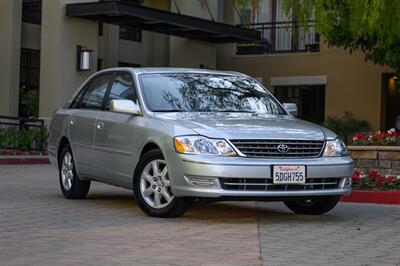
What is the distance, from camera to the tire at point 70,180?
1055cm

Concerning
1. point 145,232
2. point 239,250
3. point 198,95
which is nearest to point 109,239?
Answer: point 145,232

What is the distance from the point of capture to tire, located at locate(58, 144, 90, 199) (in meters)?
10.6

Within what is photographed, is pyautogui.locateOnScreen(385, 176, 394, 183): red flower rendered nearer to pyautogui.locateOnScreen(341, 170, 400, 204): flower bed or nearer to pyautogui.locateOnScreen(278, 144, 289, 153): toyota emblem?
pyautogui.locateOnScreen(341, 170, 400, 204): flower bed

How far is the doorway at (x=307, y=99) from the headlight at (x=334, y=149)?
19139 mm

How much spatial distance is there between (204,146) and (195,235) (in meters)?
0.98

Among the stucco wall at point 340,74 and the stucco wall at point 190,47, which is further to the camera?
the stucco wall at point 190,47

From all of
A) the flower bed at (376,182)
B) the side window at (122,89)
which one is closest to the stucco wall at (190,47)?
the flower bed at (376,182)

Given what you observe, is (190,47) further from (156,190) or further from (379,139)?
(156,190)

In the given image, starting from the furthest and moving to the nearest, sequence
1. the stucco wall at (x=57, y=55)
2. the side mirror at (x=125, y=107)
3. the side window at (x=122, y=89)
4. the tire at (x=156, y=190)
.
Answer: the stucco wall at (x=57, y=55) → the side window at (x=122, y=89) → the side mirror at (x=125, y=107) → the tire at (x=156, y=190)

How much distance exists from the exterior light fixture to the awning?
96cm

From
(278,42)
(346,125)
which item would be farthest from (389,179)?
(278,42)

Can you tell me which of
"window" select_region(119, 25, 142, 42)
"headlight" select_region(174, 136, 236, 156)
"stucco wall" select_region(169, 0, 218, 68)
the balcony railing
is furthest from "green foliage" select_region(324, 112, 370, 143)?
"headlight" select_region(174, 136, 236, 156)

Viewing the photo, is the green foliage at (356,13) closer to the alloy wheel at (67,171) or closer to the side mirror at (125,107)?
the side mirror at (125,107)

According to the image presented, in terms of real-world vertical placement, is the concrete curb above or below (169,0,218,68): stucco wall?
below
